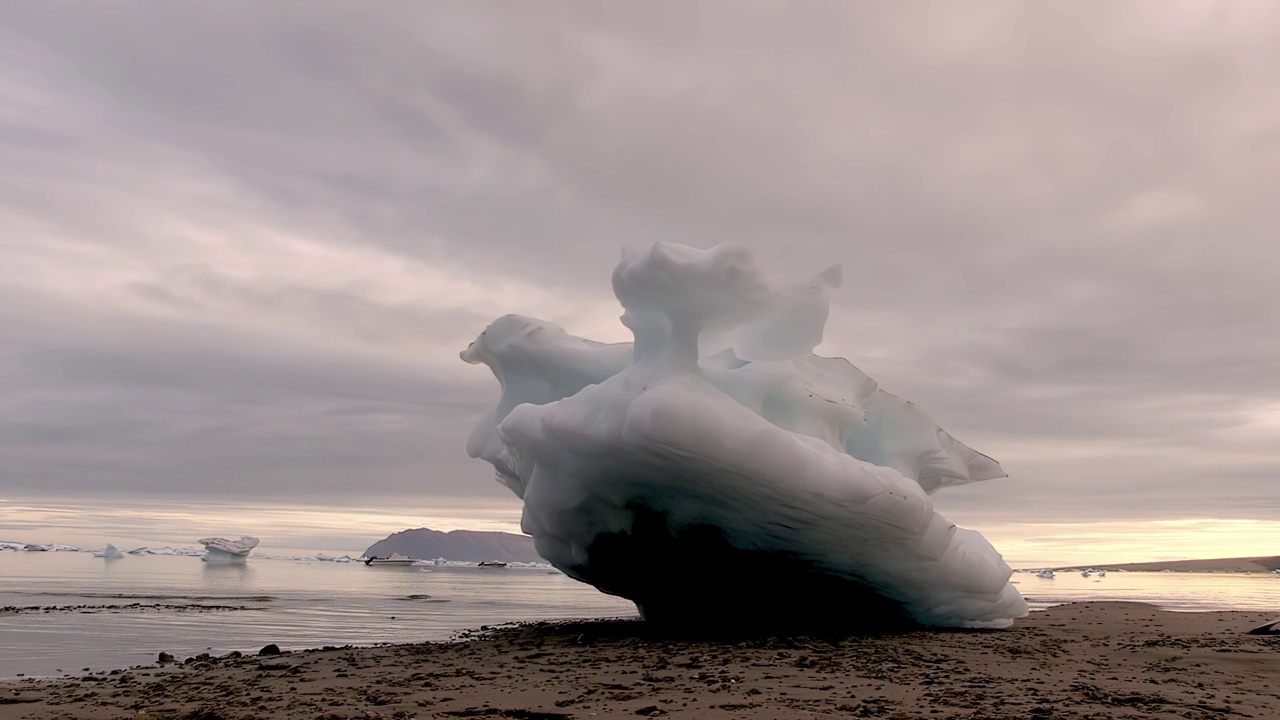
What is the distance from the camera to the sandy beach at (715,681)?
20.5ft

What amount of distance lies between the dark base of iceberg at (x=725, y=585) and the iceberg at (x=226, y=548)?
70.8m

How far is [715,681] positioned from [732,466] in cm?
285

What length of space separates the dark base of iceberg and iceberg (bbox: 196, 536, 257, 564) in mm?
70787

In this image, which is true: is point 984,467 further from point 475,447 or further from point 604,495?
point 475,447

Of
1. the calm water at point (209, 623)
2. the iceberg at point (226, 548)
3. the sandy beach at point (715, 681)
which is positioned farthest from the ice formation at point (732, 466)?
the iceberg at point (226, 548)

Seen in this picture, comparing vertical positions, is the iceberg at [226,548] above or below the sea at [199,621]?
above

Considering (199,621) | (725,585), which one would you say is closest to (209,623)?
(199,621)

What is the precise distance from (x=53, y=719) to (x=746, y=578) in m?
7.86

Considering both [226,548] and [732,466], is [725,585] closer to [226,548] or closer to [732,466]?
[732,466]

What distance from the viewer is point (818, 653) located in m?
8.99

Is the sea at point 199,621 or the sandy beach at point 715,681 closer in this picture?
the sandy beach at point 715,681

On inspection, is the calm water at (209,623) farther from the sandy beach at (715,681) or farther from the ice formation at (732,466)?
the ice formation at (732,466)

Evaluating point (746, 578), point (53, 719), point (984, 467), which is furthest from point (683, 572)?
point (53, 719)

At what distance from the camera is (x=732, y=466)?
32.0 feet
